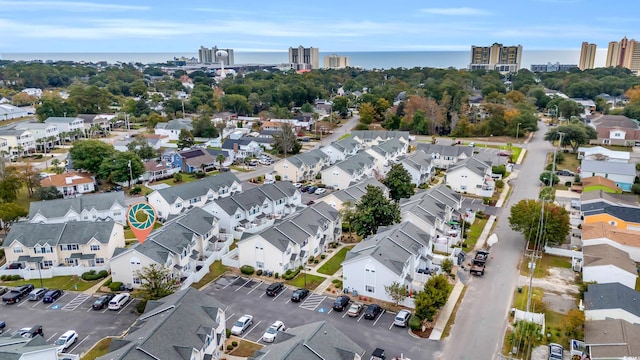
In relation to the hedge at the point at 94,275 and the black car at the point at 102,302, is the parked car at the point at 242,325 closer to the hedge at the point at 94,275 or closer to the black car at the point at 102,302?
the black car at the point at 102,302

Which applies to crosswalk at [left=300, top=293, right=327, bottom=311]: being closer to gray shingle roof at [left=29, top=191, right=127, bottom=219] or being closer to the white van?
the white van

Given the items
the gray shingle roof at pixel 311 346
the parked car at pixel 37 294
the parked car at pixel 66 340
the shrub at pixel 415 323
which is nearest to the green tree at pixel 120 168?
the parked car at pixel 37 294

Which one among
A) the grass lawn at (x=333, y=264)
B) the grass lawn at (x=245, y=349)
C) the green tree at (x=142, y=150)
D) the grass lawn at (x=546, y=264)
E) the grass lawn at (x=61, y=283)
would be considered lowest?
the grass lawn at (x=61, y=283)

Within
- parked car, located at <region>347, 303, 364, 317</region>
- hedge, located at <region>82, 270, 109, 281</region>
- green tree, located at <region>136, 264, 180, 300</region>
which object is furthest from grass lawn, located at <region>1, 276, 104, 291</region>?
parked car, located at <region>347, 303, 364, 317</region>

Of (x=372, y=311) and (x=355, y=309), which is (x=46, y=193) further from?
(x=372, y=311)

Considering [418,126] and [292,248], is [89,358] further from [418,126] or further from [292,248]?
[418,126]
